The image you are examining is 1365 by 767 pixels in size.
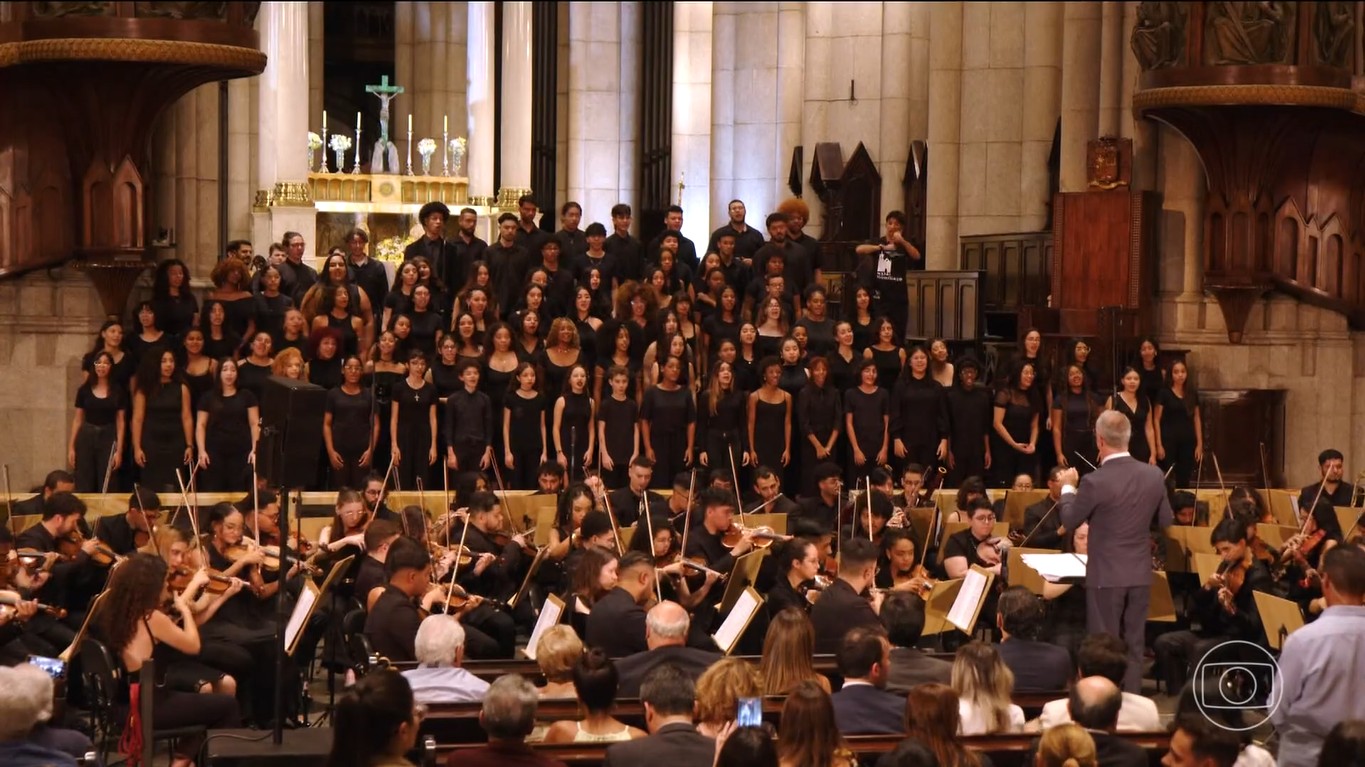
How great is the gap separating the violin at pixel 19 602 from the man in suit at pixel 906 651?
149 inches

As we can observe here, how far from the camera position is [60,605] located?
9273mm

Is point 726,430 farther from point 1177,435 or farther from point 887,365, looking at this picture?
point 1177,435

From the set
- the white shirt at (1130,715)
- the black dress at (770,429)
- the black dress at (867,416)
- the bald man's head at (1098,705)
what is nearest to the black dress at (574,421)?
the black dress at (770,429)

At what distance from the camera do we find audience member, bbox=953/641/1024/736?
667 centimetres

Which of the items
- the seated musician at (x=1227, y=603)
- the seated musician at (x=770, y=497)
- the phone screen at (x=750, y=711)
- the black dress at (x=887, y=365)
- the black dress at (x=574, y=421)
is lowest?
the seated musician at (x=1227, y=603)

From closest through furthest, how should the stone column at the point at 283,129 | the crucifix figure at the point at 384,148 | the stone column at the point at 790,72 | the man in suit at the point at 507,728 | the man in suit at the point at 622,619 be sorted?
the man in suit at the point at 507,728 → the man in suit at the point at 622,619 → the stone column at the point at 283,129 → the stone column at the point at 790,72 → the crucifix figure at the point at 384,148

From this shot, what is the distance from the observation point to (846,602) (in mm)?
8508

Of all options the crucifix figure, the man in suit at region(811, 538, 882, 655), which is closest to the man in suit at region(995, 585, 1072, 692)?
the man in suit at region(811, 538, 882, 655)

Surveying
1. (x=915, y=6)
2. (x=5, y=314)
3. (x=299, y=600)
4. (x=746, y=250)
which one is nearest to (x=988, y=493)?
(x=746, y=250)

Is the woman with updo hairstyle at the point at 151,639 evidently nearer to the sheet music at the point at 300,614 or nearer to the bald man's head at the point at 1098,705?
the sheet music at the point at 300,614

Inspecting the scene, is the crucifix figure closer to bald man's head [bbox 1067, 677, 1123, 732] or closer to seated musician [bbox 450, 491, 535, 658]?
seated musician [bbox 450, 491, 535, 658]

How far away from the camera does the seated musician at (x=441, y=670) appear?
7.04 metres

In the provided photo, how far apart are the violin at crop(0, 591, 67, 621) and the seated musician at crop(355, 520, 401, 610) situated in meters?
1.38

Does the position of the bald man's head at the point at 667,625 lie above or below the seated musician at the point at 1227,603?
above
